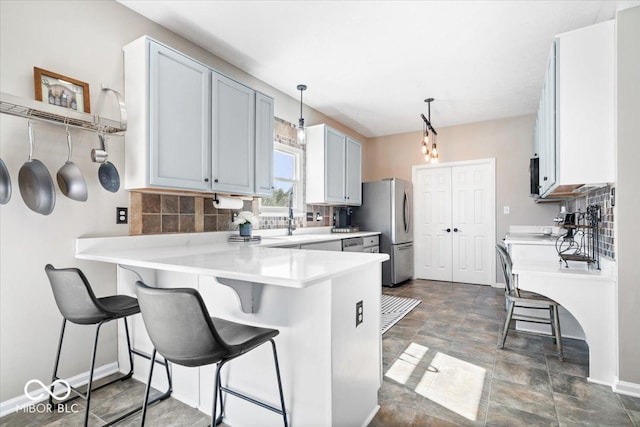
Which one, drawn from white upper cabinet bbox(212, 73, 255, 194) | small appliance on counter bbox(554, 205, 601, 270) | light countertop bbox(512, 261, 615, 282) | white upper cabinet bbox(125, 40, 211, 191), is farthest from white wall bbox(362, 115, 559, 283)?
white upper cabinet bbox(125, 40, 211, 191)

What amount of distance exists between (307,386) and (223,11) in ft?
8.47

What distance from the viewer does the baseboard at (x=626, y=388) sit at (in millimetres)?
1950

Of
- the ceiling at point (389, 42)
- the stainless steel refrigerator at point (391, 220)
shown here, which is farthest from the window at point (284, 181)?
the stainless steel refrigerator at point (391, 220)

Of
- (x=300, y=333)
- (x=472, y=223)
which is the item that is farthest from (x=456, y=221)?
(x=300, y=333)

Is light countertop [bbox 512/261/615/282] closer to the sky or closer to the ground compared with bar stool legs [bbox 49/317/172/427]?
closer to the sky

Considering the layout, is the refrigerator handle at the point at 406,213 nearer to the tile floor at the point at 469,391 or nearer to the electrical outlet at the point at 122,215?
the tile floor at the point at 469,391

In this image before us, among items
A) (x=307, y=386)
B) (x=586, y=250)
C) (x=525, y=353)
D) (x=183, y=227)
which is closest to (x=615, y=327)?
(x=525, y=353)

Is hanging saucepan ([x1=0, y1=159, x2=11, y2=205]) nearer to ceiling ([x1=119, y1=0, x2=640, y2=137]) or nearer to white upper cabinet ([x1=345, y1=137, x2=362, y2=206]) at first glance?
ceiling ([x1=119, y1=0, x2=640, y2=137])

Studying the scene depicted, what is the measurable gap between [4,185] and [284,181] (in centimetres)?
275

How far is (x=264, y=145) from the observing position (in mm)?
3168

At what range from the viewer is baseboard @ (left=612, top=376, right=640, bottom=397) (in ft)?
6.40

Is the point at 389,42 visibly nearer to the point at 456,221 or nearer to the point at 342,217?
the point at 342,217

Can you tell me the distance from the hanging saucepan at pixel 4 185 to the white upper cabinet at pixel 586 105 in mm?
3269

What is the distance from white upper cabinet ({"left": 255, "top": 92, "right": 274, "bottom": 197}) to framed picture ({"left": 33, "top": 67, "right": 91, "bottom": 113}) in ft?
4.36
